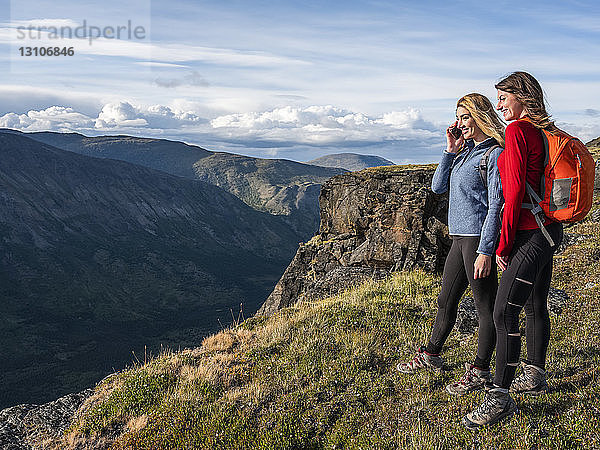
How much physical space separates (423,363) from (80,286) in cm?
14994

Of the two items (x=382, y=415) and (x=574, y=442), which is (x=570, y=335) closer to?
(x=574, y=442)

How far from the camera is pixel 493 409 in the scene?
432 cm

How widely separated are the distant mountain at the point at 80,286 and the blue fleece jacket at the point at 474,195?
85.9m

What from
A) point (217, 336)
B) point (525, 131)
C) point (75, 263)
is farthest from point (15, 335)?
point (525, 131)

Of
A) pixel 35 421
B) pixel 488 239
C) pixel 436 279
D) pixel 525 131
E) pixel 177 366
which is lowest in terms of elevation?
pixel 35 421

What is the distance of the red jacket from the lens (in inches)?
154

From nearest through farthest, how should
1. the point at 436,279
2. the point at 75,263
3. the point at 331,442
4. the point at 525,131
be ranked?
1. the point at 525,131
2. the point at 331,442
3. the point at 436,279
4. the point at 75,263

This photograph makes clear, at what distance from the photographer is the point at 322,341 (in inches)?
284

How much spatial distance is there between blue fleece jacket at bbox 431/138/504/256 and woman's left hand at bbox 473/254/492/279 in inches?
2.4

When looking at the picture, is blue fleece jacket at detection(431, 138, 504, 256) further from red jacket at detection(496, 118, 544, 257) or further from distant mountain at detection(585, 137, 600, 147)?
distant mountain at detection(585, 137, 600, 147)

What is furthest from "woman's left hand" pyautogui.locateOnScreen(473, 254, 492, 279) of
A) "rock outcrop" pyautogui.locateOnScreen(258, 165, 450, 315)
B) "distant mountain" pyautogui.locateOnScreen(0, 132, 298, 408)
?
"distant mountain" pyautogui.locateOnScreen(0, 132, 298, 408)

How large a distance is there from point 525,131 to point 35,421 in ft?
23.2

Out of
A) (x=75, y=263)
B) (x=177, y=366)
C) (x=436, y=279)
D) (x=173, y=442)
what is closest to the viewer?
(x=173, y=442)

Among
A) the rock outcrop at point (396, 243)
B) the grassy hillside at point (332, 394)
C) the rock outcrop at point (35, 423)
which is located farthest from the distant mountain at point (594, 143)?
the rock outcrop at point (35, 423)
